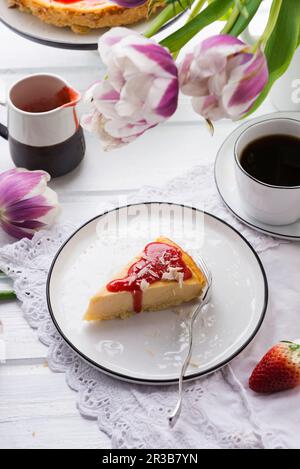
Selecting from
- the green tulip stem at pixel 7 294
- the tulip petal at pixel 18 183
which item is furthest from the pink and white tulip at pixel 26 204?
the green tulip stem at pixel 7 294

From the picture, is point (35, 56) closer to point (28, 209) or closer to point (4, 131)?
point (4, 131)

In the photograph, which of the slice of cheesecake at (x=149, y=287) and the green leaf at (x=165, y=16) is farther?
the slice of cheesecake at (x=149, y=287)

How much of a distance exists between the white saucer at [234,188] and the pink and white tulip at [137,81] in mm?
448

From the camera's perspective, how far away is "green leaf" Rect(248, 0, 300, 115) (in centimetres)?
94

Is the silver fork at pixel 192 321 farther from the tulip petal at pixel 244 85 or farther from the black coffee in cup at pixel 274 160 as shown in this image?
the tulip petal at pixel 244 85

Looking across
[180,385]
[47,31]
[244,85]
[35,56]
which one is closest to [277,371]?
[180,385]

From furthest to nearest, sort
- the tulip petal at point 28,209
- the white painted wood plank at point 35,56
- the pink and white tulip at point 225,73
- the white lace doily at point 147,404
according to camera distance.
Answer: the white painted wood plank at point 35,56 < the tulip petal at point 28,209 < the white lace doily at point 147,404 < the pink and white tulip at point 225,73

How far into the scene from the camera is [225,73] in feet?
2.28

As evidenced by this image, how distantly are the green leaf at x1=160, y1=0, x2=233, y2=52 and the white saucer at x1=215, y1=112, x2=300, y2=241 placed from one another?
0.92 ft

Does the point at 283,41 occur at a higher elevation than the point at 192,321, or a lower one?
higher

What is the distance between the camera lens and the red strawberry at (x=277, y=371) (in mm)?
928

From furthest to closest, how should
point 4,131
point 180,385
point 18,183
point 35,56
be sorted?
point 35,56, point 4,131, point 18,183, point 180,385

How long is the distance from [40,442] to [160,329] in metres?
0.23

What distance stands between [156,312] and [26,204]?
0.90ft
